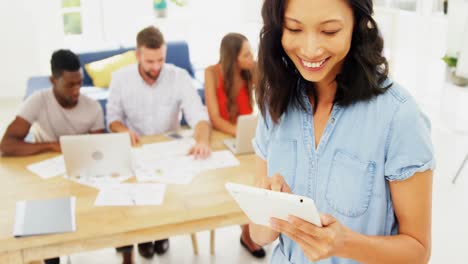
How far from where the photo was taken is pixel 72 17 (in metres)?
6.47

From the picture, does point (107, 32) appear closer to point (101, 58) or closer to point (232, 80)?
point (101, 58)

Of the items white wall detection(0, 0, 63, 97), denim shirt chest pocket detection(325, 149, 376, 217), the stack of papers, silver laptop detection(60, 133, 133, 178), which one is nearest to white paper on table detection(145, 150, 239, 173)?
the stack of papers

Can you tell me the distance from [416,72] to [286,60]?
530 cm

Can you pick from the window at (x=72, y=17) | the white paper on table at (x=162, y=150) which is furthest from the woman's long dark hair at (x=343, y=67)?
the window at (x=72, y=17)

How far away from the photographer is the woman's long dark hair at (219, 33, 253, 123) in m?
3.39

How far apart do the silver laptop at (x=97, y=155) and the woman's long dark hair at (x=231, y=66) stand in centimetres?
112

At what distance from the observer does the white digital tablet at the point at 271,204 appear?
3.32 feet

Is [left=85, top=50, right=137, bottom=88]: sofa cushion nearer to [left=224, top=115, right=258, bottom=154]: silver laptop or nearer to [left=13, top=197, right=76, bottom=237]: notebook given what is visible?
[left=224, top=115, right=258, bottom=154]: silver laptop

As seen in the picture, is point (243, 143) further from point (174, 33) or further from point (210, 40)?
point (210, 40)

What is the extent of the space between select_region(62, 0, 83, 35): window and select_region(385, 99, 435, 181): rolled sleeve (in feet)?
19.9

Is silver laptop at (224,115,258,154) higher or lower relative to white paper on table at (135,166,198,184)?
higher

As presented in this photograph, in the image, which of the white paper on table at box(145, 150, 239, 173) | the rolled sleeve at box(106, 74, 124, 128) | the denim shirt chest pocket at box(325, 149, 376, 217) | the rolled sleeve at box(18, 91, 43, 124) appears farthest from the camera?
the rolled sleeve at box(106, 74, 124, 128)

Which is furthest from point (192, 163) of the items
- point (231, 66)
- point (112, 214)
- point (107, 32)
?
point (107, 32)

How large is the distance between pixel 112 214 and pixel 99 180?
0.34m
